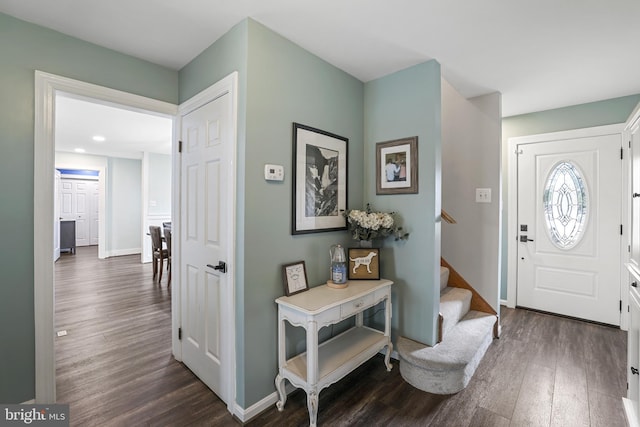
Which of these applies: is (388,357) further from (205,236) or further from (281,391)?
(205,236)

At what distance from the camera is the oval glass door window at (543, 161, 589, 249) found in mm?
3239

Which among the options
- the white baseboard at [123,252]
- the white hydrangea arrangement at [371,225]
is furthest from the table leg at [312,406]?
the white baseboard at [123,252]

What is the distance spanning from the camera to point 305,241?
2.12 meters

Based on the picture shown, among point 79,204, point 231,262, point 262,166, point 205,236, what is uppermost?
point 262,166

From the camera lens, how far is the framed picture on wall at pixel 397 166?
91.7 inches

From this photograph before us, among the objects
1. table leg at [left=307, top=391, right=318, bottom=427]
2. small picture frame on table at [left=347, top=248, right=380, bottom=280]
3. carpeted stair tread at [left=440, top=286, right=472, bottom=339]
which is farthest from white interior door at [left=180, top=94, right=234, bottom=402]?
carpeted stair tread at [left=440, top=286, right=472, bottom=339]

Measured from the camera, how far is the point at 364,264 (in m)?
2.32

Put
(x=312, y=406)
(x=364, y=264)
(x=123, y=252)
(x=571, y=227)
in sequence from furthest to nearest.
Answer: (x=123, y=252) < (x=571, y=227) < (x=364, y=264) < (x=312, y=406)

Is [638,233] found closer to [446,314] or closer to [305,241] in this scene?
[446,314]

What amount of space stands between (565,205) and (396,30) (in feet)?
9.73

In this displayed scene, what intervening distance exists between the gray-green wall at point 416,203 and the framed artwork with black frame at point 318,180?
1.36ft

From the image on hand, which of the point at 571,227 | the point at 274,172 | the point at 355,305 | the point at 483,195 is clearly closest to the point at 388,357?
the point at 355,305

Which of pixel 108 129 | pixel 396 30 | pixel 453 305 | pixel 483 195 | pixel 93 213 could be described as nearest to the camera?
pixel 396 30

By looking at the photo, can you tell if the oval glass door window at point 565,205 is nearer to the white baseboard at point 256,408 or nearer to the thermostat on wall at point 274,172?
the thermostat on wall at point 274,172
